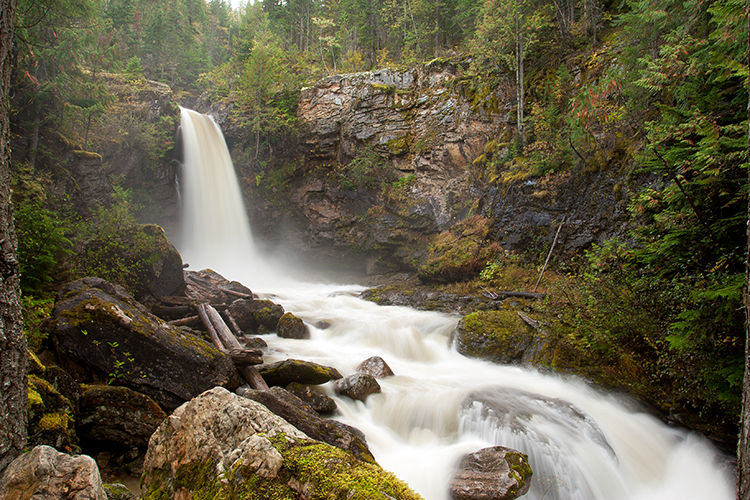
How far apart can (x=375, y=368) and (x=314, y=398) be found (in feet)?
6.71

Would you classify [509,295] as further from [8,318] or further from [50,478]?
[8,318]

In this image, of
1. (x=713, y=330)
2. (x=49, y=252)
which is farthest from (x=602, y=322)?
(x=49, y=252)

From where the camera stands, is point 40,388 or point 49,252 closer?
point 40,388

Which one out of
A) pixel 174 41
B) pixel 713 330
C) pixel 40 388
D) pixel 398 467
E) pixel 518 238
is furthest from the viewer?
pixel 174 41

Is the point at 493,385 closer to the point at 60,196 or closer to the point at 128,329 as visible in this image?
Result: the point at 128,329

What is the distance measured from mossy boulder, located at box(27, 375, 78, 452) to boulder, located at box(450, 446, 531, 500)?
13.8 feet

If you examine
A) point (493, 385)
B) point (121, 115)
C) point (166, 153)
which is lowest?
point (493, 385)

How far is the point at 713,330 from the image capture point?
4441mm

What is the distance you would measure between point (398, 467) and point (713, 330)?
446 cm

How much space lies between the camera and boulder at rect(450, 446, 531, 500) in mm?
4164

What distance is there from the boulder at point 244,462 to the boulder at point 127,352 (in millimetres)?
3031

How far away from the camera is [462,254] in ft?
47.3

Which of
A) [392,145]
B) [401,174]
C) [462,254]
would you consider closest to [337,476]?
[462,254]

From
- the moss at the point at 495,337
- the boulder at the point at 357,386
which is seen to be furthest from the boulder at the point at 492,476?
the moss at the point at 495,337
